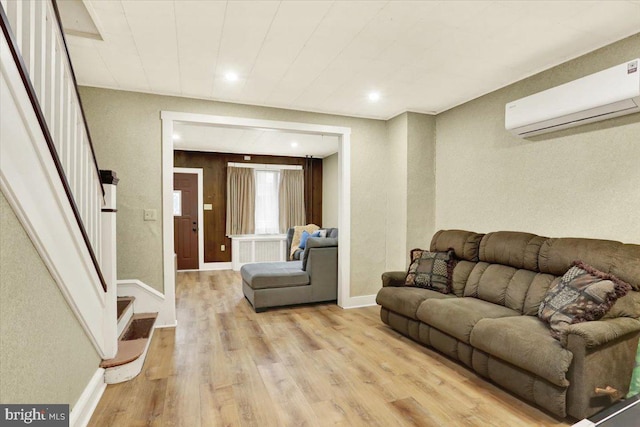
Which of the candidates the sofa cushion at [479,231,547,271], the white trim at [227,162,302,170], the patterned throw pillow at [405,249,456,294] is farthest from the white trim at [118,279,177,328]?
the white trim at [227,162,302,170]

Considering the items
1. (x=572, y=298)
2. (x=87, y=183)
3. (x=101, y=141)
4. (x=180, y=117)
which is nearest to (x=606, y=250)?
(x=572, y=298)

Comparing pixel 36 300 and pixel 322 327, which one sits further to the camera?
pixel 322 327

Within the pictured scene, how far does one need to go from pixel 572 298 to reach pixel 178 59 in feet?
11.1

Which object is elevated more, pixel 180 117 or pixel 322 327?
pixel 180 117

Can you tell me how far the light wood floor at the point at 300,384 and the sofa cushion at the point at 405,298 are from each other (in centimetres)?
30

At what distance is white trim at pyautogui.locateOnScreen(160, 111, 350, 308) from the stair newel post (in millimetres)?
1149

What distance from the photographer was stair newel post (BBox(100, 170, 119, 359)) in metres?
2.44

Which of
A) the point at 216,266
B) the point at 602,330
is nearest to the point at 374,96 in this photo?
the point at 602,330

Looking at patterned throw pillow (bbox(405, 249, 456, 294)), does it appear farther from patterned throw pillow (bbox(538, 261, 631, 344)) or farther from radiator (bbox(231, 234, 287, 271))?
radiator (bbox(231, 234, 287, 271))

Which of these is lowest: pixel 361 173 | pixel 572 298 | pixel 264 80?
pixel 572 298

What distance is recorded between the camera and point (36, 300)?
1.49m

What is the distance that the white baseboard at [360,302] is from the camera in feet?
14.7

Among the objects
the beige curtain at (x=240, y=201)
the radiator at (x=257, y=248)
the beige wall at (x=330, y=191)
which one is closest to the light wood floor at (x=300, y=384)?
the radiator at (x=257, y=248)

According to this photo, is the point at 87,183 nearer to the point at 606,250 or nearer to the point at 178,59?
the point at 178,59
